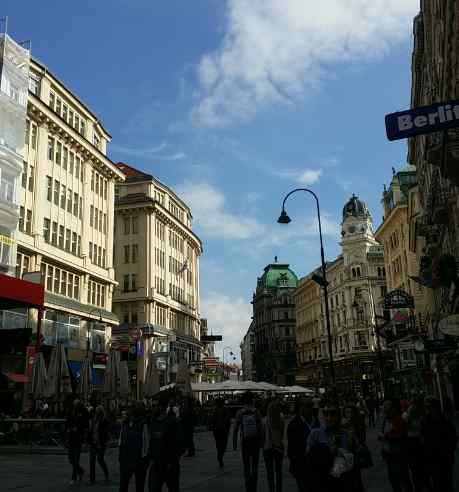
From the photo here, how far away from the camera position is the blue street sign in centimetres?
1058

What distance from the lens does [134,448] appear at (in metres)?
9.45

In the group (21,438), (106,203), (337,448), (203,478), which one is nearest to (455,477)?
(203,478)

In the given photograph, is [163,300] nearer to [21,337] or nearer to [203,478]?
[21,337]

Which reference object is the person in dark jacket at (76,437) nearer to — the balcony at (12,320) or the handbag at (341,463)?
the handbag at (341,463)

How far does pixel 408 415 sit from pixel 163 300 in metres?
61.2

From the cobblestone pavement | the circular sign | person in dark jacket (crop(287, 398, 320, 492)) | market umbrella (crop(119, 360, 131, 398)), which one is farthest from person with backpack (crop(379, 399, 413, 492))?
market umbrella (crop(119, 360, 131, 398))

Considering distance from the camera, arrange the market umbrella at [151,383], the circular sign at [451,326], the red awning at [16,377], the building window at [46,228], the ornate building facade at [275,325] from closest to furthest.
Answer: the circular sign at [451,326], the market umbrella at [151,383], the red awning at [16,377], the building window at [46,228], the ornate building facade at [275,325]

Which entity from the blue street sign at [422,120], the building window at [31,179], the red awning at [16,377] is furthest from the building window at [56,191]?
the blue street sign at [422,120]

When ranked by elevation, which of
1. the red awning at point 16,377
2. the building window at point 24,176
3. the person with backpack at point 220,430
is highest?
the building window at point 24,176

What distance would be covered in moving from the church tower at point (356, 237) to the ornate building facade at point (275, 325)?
42.6 m

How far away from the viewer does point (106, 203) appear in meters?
54.5

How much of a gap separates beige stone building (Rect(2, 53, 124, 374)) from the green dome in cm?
A: 9349

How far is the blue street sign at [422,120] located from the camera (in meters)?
10.6

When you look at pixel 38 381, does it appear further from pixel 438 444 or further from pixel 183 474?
pixel 438 444
